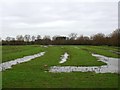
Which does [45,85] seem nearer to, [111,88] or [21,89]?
[21,89]

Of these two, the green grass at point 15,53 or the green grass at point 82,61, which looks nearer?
the green grass at point 82,61

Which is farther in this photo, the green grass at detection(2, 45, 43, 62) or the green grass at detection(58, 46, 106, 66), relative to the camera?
the green grass at detection(2, 45, 43, 62)

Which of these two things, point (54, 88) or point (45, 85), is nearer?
point (54, 88)

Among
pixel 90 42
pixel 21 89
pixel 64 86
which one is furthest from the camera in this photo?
pixel 90 42

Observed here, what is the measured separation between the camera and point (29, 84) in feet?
51.4

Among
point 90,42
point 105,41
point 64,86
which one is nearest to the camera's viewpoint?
point 64,86

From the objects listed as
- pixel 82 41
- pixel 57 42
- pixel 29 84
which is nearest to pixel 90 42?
pixel 82 41

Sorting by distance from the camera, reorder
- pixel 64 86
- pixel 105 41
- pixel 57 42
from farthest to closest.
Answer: pixel 57 42 → pixel 105 41 → pixel 64 86

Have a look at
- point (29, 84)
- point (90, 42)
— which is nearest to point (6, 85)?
point (29, 84)

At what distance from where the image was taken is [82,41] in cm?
17725

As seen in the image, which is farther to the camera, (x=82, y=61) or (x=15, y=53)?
(x=15, y=53)

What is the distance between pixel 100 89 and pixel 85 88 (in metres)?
0.84

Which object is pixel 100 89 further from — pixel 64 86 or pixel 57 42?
pixel 57 42

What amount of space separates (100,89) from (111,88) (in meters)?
0.69
